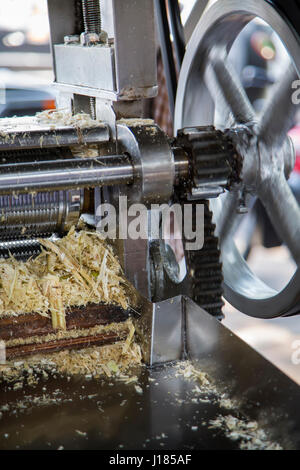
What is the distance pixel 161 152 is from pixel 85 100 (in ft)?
1.40

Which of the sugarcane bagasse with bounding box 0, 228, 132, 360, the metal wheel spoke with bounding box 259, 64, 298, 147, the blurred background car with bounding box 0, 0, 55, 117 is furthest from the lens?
the blurred background car with bounding box 0, 0, 55, 117

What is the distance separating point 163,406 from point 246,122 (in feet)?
3.00

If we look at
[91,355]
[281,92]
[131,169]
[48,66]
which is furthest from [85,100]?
[48,66]

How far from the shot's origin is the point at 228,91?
6.20ft

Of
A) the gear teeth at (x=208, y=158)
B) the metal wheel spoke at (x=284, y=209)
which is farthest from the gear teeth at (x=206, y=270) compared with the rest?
the metal wheel spoke at (x=284, y=209)

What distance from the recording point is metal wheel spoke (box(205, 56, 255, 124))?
1.85 meters

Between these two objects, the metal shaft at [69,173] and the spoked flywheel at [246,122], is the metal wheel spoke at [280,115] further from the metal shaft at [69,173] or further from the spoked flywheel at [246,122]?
the metal shaft at [69,173]

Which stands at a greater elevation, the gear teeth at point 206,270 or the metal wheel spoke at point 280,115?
the metal wheel spoke at point 280,115

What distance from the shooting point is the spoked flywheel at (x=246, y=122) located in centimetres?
164

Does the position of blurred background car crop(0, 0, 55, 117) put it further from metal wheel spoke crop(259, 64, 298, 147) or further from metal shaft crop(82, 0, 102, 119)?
metal wheel spoke crop(259, 64, 298, 147)

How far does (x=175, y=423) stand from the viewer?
3.96 feet

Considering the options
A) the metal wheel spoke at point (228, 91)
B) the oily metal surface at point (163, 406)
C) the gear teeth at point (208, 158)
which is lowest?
the oily metal surface at point (163, 406)

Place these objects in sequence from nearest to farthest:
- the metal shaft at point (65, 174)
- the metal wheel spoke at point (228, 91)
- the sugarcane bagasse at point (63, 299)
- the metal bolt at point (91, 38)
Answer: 1. the metal shaft at point (65, 174)
2. the sugarcane bagasse at point (63, 299)
3. the metal bolt at point (91, 38)
4. the metal wheel spoke at point (228, 91)

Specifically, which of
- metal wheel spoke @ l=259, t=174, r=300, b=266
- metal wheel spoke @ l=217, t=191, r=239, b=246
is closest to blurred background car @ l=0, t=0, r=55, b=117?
metal wheel spoke @ l=217, t=191, r=239, b=246
